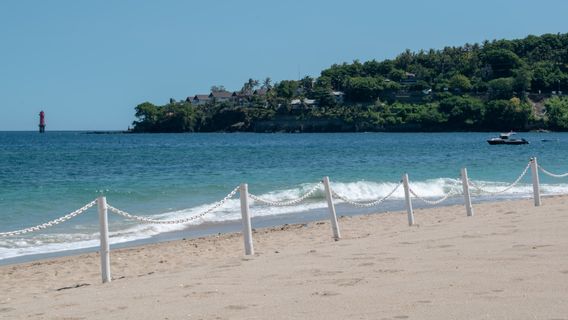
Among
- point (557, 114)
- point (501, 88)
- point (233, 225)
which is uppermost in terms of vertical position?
point (501, 88)

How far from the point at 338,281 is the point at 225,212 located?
14664mm

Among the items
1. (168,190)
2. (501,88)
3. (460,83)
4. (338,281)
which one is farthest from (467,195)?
(460,83)

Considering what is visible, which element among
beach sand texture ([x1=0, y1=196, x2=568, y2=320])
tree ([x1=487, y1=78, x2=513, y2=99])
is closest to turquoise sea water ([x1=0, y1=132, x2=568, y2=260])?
beach sand texture ([x1=0, y1=196, x2=568, y2=320])

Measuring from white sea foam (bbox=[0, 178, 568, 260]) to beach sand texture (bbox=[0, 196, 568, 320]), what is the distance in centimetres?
286

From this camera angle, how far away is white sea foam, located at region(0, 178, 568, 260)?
56.0 feet

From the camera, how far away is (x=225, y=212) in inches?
925

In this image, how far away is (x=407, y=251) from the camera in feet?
36.4

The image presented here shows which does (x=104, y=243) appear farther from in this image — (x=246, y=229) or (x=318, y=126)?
(x=318, y=126)

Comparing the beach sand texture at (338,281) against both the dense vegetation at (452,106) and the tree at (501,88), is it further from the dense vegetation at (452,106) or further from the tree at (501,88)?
the tree at (501,88)

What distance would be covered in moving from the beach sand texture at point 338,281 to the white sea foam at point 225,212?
9.39ft

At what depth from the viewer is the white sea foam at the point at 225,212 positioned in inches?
672

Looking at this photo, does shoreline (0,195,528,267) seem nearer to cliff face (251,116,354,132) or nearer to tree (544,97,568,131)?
tree (544,97,568,131)

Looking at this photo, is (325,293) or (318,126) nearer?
(325,293)

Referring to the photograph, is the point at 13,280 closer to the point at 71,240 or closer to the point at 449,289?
the point at 71,240
